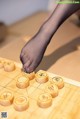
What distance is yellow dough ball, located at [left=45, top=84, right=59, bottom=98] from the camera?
1.79ft

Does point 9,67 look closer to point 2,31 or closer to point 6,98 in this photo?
point 6,98

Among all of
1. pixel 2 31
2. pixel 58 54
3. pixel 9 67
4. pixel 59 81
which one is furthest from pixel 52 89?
pixel 2 31

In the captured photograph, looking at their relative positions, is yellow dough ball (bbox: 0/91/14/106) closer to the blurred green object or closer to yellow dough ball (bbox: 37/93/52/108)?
yellow dough ball (bbox: 37/93/52/108)

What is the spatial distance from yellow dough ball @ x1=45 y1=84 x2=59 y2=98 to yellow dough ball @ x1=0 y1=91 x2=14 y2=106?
0.09 meters

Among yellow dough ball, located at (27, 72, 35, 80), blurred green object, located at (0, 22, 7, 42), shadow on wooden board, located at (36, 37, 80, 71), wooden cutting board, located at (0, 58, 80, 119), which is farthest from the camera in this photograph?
blurred green object, located at (0, 22, 7, 42)

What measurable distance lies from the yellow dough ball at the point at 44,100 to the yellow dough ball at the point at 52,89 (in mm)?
15

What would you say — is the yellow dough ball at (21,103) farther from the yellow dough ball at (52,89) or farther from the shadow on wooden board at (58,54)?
the shadow on wooden board at (58,54)

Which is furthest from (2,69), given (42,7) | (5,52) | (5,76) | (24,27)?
(42,7)

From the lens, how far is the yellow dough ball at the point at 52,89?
546 mm

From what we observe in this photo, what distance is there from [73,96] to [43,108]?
3.4 inches

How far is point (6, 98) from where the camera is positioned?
1.70 ft

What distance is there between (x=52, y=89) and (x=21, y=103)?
0.09m

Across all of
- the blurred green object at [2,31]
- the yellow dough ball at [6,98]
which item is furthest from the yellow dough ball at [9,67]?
the blurred green object at [2,31]

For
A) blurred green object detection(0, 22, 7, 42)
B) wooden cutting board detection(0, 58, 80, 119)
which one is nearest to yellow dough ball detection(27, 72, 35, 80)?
wooden cutting board detection(0, 58, 80, 119)
